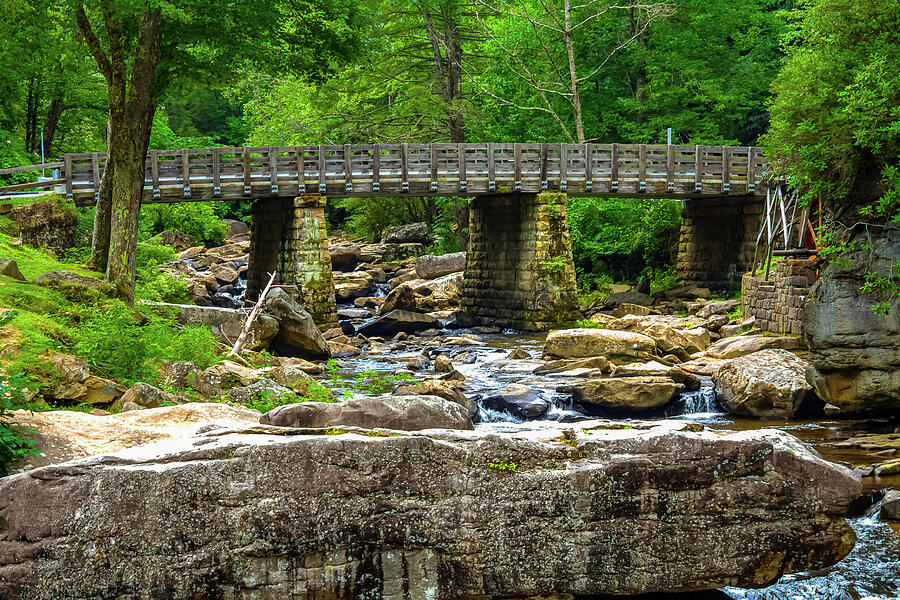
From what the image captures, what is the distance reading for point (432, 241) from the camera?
143 feet

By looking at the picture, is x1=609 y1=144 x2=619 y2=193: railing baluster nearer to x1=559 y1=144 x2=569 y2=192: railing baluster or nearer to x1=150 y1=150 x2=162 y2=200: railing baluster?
x1=559 y1=144 x2=569 y2=192: railing baluster

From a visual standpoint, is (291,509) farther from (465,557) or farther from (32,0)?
(32,0)

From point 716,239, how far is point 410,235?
16126 mm

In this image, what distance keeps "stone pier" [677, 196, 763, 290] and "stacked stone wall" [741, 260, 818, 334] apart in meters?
10.4

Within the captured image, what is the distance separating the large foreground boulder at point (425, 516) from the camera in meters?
5.71

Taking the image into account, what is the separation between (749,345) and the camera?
1850cm

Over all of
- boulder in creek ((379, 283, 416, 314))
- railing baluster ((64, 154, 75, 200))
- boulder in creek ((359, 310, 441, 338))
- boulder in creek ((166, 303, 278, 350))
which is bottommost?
boulder in creek ((359, 310, 441, 338))

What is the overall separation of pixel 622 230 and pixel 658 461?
3073 centimetres

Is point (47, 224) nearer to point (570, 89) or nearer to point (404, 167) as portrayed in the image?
point (404, 167)

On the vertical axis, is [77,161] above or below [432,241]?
above

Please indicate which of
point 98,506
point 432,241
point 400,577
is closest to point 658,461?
point 400,577

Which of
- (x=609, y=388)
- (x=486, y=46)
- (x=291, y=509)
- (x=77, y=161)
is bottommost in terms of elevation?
(x=609, y=388)

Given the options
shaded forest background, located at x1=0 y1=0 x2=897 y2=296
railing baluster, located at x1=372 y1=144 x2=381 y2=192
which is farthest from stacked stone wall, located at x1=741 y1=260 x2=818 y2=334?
shaded forest background, located at x1=0 y1=0 x2=897 y2=296

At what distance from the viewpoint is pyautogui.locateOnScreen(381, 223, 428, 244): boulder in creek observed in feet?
143
